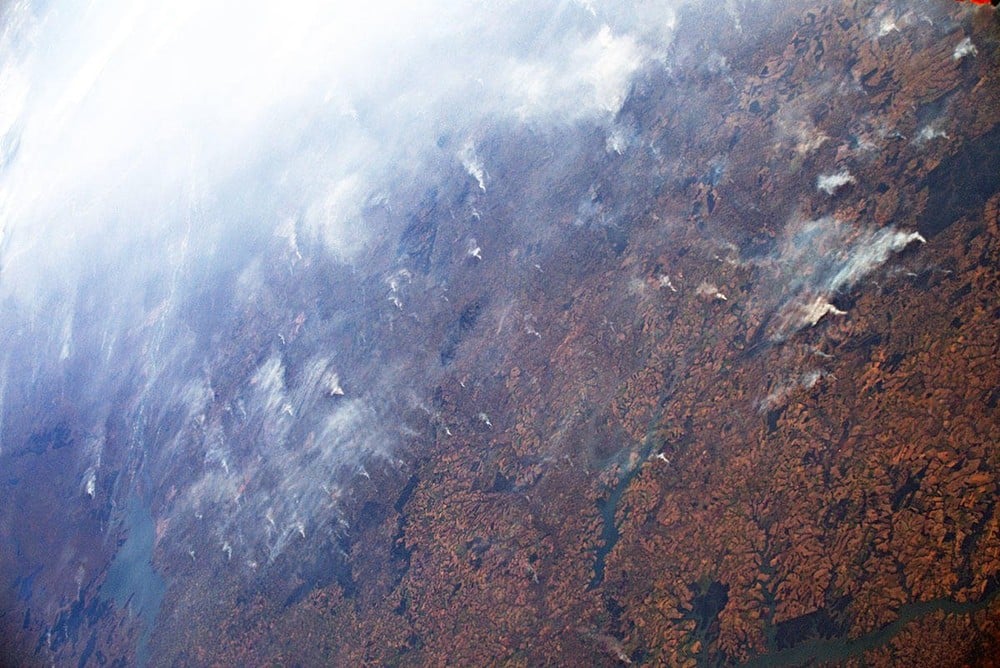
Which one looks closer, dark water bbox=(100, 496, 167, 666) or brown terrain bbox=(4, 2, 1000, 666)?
brown terrain bbox=(4, 2, 1000, 666)

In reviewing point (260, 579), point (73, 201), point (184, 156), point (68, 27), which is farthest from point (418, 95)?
point (68, 27)

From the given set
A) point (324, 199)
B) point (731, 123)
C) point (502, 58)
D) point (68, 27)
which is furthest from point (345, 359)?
point (68, 27)

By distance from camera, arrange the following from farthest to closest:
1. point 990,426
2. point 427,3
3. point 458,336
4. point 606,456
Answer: point 427,3, point 458,336, point 606,456, point 990,426


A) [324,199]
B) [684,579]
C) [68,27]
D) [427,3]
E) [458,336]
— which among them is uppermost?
[68,27]

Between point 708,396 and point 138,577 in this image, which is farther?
point 138,577

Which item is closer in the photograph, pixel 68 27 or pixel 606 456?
pixel 606 456

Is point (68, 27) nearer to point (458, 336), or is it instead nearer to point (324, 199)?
point (324, 199)

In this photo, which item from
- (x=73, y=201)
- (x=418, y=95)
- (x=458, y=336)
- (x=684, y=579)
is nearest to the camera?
(x=684, y=579)

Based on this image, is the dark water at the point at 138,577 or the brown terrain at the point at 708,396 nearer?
the brown terrain at the point at 708,396

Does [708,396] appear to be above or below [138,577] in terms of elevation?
above

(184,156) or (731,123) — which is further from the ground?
(184,156)
